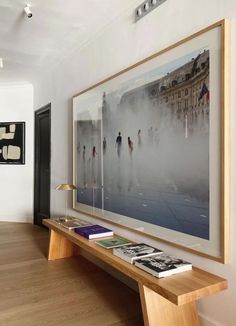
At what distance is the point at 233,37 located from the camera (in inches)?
65.1

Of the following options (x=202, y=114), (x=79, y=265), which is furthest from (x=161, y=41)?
(x=79, y=265)

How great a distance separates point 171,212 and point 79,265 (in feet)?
5.04

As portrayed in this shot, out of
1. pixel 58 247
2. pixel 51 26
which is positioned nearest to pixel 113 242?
pixel 58 247

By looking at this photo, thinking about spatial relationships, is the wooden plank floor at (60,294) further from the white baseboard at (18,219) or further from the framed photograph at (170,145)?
the white baseboard at (18,219)

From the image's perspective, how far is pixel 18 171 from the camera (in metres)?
5.36

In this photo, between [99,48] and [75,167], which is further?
[75,167]

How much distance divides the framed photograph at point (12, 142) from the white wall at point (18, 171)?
8 centimetres

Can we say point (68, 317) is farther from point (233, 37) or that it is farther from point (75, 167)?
point (233, 37)

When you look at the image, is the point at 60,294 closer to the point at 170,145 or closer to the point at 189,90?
the point at 170,145

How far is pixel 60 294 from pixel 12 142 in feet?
12.1

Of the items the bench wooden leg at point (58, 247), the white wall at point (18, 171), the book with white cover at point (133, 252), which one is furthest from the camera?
the white wall at point (18, 171)

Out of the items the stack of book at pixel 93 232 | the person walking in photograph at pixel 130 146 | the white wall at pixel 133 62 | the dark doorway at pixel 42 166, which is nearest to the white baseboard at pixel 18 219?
the dark doorway at pixel 42 166

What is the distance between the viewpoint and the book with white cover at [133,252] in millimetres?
1922

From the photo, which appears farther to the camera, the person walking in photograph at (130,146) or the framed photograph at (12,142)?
the framed photograph at (12,142)
